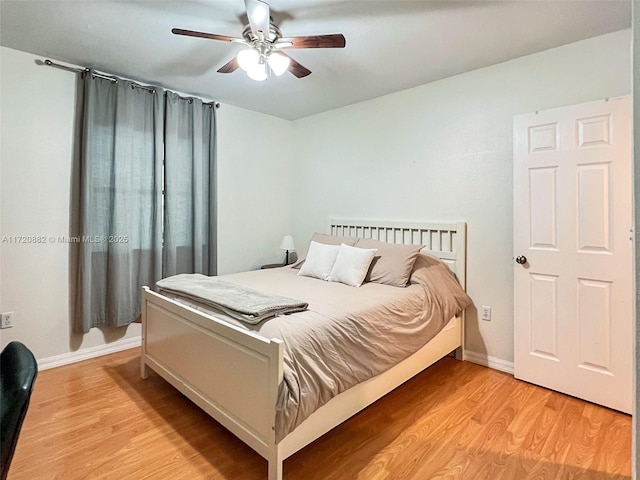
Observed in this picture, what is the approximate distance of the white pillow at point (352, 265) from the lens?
2.71m

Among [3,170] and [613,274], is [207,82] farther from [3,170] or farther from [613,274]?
[613,274]

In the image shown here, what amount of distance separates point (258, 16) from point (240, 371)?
1906 millimetres

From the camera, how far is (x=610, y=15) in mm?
2049

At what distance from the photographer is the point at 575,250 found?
2289mm

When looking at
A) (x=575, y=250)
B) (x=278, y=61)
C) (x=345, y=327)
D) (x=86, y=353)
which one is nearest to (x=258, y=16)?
(x=278, y=61)

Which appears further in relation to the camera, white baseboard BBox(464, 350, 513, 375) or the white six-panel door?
white baseboard BBox(464, 350, 513, 375)

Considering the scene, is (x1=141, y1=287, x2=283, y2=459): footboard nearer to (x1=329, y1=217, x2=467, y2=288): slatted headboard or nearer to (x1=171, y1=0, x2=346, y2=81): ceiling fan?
(x1=171, y1=0, x2=346, y2=81): ceiling fan

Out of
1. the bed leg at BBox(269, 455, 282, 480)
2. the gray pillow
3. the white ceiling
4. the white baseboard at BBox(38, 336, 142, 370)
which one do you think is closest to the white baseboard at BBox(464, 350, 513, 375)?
the gray pillow

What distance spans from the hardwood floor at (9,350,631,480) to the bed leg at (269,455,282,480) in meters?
0.16

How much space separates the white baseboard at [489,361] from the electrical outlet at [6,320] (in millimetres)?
3668

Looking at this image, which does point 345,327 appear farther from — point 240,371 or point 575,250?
point 575,250

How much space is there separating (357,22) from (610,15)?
1531 mm

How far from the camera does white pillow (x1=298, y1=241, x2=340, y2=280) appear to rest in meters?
2.96

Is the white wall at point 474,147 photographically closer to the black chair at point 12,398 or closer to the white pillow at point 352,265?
the white pillow at point 352,265
